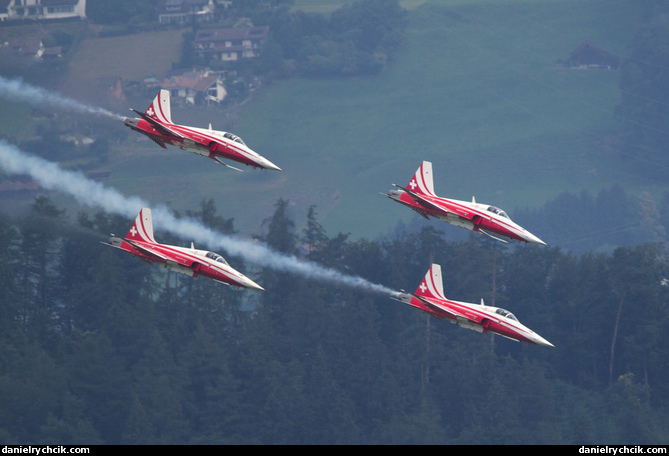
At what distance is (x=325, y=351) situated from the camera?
149m

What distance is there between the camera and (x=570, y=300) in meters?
158

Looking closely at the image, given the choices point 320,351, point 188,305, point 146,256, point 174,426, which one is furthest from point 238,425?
point 146,256

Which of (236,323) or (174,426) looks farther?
(236,323)

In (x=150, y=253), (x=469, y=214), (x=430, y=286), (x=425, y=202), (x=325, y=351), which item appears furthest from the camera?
(x=325, y=351)

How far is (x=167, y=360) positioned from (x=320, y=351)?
21.9 meters

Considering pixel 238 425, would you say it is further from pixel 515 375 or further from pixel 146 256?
pixel 146 256

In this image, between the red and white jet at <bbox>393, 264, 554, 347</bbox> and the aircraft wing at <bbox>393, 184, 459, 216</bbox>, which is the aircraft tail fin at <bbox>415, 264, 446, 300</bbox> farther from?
the aircraft wing at <bbox>393, 184, 459, 216</bbox>

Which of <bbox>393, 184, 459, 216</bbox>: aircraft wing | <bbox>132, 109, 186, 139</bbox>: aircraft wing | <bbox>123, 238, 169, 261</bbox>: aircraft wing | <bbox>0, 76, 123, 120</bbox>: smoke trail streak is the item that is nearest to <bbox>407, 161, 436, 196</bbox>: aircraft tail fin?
<bbox>393, 184, 459, 216</bbox>: aircraft wing

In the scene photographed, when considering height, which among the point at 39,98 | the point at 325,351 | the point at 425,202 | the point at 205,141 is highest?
the point at 205,141

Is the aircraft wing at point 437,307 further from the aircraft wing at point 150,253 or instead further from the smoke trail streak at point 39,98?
the smoke trail streak at point 39,98

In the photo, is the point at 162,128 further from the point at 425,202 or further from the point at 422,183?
the point at 422,183

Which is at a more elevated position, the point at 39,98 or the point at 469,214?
the point at 469,214

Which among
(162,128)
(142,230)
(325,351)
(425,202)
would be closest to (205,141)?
(162,128)

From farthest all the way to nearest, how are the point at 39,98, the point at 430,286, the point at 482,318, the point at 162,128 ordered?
1. the point at 39,98
2. the point at 430,286
3. the point at 482,318
4. the point at 162,128
